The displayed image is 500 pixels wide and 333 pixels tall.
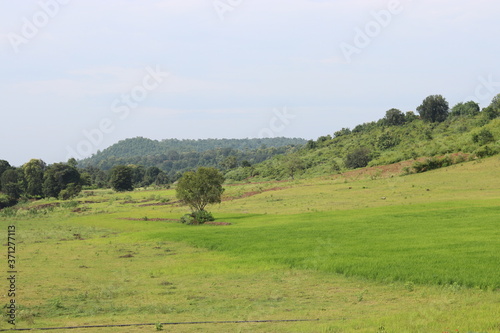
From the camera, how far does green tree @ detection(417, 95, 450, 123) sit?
179625mm

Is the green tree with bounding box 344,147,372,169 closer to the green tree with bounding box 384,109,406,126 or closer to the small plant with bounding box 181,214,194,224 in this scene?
the green tree with bounding box 384,109,406,126

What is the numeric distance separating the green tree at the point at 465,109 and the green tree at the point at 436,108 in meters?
8.15

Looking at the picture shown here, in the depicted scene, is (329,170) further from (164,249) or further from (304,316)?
(304,316)

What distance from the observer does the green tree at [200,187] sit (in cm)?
6669

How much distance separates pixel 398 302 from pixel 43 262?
87.1ft

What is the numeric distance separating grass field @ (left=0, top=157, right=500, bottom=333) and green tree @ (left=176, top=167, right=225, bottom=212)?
8329 millimetres

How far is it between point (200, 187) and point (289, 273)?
3894cm

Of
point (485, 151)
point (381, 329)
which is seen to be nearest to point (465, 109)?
point (485, 151)

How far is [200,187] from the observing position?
6662 cm

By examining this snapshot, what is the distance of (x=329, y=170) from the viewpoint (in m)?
143

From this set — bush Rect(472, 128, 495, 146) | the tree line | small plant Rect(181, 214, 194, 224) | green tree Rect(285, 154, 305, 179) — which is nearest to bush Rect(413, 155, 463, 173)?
bush Rect(472, 128, 495, 146)

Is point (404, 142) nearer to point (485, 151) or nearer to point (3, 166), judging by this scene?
point (485, 151)

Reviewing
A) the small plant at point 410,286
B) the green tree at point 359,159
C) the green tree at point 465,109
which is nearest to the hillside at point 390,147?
the green tree at point 359,159

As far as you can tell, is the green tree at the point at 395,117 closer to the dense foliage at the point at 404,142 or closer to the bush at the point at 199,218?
the dense foliage at the point at 404,142
